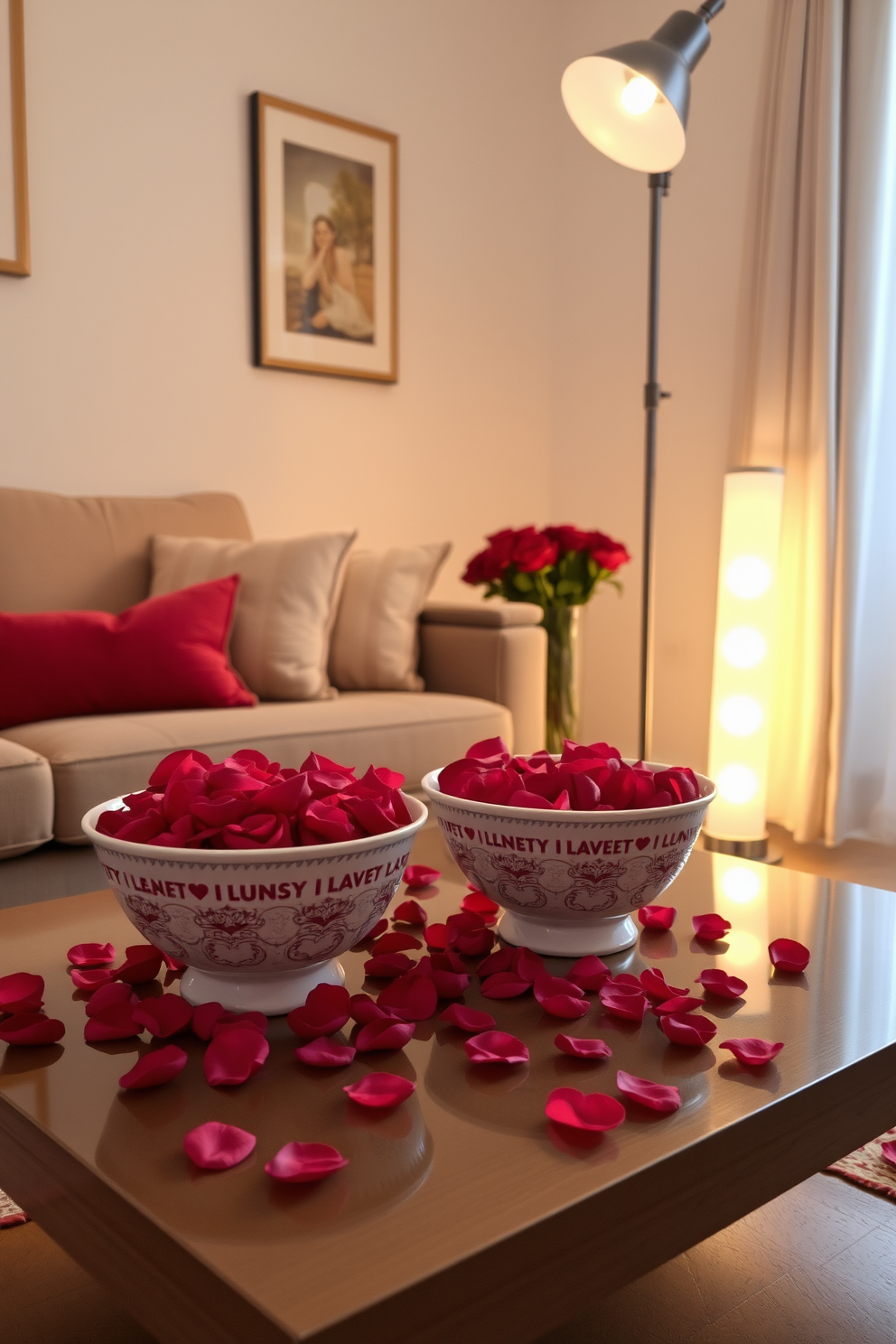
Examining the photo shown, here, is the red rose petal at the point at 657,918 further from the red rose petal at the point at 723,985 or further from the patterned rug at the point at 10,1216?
the patterned rug at the point at 10,1216

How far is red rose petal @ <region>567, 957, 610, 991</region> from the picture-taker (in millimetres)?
905

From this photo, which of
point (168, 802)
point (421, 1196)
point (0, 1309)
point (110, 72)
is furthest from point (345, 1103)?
point (110, 72)

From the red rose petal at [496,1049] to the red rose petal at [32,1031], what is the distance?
12.1 inches

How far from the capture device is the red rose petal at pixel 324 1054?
750mm

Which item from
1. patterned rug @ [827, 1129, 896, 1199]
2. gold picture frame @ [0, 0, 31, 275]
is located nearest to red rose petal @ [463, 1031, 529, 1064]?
patterned rug @ [827, 1129, 896, 1199]

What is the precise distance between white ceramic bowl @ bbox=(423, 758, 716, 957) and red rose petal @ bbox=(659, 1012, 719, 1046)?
0.14 metres

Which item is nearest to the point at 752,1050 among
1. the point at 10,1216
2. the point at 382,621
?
the point at 10,1216

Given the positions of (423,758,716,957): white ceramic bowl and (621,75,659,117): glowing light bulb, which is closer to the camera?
(423,758,716,957): white ceramic bowl

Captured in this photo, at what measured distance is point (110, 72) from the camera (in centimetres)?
286

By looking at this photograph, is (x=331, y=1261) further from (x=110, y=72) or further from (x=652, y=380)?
(x=110, y=72)

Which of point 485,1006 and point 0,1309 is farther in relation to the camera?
point 0,1309

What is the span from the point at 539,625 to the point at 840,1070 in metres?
2.11

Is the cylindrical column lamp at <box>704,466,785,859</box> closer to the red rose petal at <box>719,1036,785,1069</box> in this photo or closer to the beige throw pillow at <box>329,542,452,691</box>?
the beige throw pillow at <box>329,542,452,691</box>

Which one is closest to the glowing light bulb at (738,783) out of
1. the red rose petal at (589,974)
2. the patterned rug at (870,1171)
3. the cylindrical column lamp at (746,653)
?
the cylindrical column lamp at (746,653)
